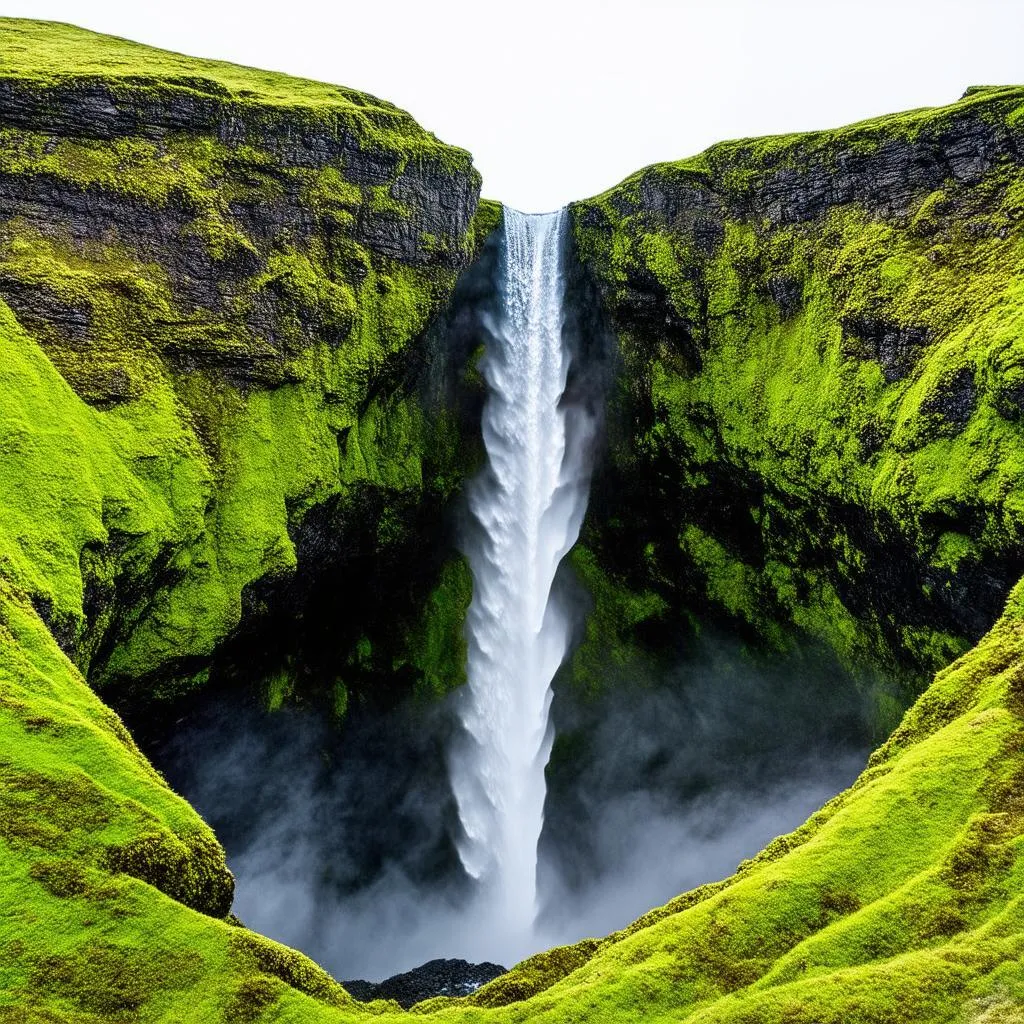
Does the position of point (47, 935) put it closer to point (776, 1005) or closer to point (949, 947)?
point (776, 1005)

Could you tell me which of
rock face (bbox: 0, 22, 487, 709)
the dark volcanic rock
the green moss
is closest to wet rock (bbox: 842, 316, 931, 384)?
rock face (bbox: 0, 22, 487, 709)

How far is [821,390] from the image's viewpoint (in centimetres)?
2367

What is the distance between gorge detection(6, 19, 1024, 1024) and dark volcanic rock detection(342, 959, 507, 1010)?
4182mm

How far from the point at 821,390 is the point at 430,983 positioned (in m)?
21.1

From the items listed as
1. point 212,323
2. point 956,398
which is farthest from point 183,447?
point 956,398

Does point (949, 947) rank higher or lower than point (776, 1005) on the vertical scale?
higher

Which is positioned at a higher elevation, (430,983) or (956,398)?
(956,398)

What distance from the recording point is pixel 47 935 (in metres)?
8.26

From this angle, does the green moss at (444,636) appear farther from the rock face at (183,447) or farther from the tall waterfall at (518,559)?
the tall waterfall at (518,559)

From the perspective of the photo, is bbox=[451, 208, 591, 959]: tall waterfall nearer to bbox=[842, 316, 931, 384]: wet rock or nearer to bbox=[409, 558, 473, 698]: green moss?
bbox=[409, 558, 473, 698]: green moss

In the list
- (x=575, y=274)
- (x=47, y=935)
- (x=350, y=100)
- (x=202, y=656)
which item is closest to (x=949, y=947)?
(x=47, y=935)

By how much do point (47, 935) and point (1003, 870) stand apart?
1073 centimetres

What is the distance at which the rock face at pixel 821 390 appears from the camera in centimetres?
1900

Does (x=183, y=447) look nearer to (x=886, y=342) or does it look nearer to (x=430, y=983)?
(x=430, y=983)
